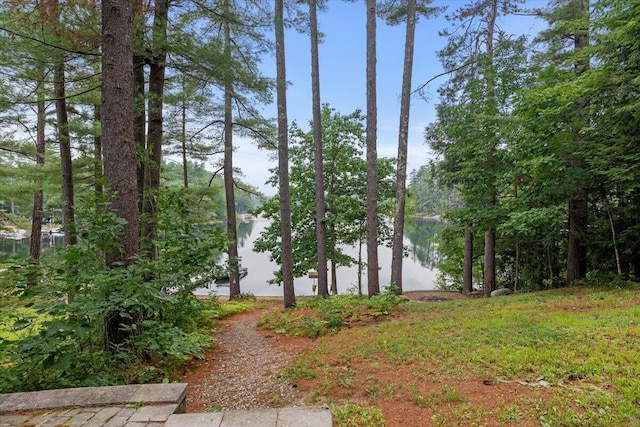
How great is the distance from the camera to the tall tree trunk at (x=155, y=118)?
167 inches

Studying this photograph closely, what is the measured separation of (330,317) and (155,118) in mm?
4222

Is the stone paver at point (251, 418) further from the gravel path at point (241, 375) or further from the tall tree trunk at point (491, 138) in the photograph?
the tall tree trunk at point (491, 138)

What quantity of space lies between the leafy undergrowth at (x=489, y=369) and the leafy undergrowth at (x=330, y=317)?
325mm

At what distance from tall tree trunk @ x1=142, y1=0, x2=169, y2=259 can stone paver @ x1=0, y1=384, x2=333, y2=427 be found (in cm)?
215

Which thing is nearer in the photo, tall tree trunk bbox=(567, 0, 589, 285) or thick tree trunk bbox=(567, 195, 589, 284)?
tall tree trunk bbox=(567, 0, 589, 285)

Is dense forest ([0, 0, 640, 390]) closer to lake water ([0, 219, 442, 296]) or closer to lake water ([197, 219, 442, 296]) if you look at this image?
lake water ([0, 219, 442, 296])

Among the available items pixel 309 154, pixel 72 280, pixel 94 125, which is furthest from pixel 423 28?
pixel 72 280

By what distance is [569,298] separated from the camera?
5422 mm

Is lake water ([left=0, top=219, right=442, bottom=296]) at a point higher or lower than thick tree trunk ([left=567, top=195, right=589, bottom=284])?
lower

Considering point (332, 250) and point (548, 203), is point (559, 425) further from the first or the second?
point (332, 250)

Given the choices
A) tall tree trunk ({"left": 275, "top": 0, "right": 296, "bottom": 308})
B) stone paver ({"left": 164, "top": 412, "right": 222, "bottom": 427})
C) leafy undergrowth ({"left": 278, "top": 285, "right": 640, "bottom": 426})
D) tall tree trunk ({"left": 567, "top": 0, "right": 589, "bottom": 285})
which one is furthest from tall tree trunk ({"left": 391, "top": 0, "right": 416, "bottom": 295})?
stone paver ({"left": 164, "top": 412, "right": 222, "bottom": 427})

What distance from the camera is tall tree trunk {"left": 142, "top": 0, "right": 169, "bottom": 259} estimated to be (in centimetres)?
424

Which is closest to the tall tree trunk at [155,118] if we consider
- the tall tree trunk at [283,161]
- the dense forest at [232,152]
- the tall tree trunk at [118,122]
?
the dense forest at [232,152]

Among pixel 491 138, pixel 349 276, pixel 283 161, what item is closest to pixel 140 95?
pixel 283 161
